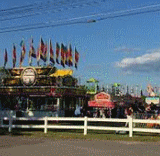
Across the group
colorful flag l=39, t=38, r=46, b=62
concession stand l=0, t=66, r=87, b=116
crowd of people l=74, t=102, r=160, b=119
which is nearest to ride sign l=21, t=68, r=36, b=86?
concession stand l=0, t=66, r=87, b=116

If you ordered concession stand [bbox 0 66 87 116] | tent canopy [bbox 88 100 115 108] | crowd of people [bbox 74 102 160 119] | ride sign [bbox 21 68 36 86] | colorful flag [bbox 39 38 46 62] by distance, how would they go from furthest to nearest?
colorful flag [bbox 39 38 46 62] < ride sign [bbox 21 68 36 86] < concession stand [bbox 0 66 87 116] < crowd of people [bbox 74 102 160 119] < tent canopy [bbox 88 100 115 108]

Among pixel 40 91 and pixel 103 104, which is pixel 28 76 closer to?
pixel 40 91

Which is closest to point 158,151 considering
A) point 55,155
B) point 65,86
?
point 55,155

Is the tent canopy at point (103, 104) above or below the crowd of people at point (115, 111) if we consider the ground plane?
above

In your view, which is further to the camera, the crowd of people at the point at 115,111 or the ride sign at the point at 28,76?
the ride sign at the point at 28,76

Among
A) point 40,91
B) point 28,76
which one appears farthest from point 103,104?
point 28,76

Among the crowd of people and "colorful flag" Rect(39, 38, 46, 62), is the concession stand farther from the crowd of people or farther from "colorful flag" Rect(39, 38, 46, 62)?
"colorful flag" Rect(39, 38, 46, 62)

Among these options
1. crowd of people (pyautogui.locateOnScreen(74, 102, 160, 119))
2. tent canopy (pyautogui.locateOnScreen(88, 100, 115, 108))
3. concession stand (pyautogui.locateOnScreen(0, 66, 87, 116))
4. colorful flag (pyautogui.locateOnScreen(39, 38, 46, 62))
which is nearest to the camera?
tent canopy (pyautogui.locateOnScreen(88, 100, 115, 108))

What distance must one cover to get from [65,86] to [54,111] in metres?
2.67

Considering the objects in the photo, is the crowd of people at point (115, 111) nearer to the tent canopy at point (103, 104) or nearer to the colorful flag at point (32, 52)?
the tent canopy at point (103, 104)

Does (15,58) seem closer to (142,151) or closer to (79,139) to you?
(79,139)

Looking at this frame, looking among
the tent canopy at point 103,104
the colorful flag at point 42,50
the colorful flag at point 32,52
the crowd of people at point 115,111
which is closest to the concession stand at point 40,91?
the crowd of people at point 115,111

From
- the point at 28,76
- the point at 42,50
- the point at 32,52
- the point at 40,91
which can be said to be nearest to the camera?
the point at 40,91

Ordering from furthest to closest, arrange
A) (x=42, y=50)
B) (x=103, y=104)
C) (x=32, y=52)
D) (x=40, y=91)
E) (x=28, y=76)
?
1. (x=32, y=52)
2. (x=42, y=50)
3. (x=28, y=76)
4. (x=40, y=91)
5. (x=103, y=104)
